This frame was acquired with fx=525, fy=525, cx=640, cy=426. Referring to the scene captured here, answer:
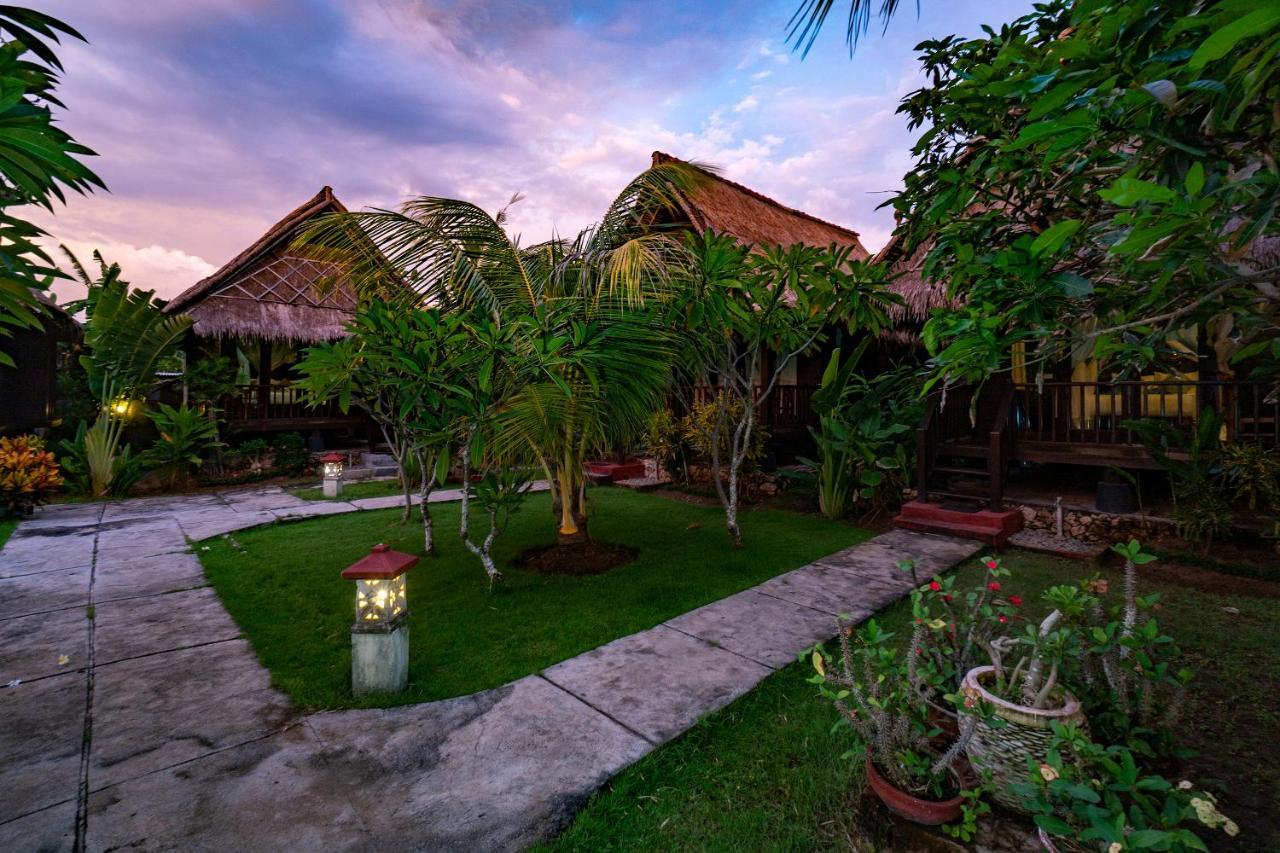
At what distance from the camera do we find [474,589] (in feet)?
14.2

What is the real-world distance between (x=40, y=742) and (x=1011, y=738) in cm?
402

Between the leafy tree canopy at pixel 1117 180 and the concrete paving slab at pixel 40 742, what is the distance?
3.77 meters

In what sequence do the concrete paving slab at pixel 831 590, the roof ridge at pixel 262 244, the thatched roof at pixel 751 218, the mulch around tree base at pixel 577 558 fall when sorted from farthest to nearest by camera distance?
the roof ridge at pixel 262 244, the thatched roof at pixel 751 218, the mulch around tree base at pixel 577 558, the concrete paving slab at pixel 831 590

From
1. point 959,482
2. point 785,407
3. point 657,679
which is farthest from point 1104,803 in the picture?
point 785,407

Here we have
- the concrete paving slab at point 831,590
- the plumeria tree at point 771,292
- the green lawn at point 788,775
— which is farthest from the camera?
the plumeria tree at point 771,292

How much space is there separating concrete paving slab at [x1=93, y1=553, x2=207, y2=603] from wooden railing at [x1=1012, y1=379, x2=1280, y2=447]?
7494 millimetres

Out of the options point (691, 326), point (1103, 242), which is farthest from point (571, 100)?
point (1103, 242)

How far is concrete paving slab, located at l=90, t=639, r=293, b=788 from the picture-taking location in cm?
229

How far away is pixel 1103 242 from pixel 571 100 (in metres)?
8.63

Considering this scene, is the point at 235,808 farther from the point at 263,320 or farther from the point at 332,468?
the point at 263,320

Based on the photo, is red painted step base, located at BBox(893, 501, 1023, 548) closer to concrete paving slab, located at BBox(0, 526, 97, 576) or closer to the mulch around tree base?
the mulch around tree base

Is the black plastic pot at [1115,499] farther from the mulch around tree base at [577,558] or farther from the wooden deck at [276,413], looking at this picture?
the wooden deck at [276,413]

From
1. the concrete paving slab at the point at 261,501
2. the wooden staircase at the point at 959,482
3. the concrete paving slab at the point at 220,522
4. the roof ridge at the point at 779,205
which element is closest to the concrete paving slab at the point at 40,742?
the concrete paving slab at the point at 220,522

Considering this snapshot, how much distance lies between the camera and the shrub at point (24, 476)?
22.5 ft
